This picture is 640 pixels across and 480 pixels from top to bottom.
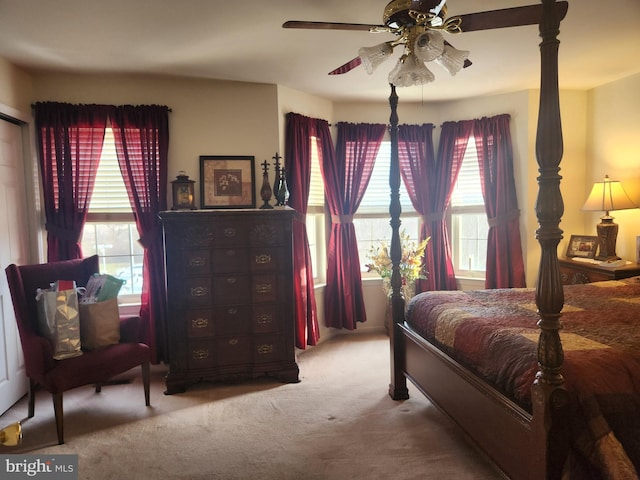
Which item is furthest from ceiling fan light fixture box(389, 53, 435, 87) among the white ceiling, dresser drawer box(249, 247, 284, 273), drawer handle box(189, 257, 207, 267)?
drawer handle box(189, 257, 207, 267)

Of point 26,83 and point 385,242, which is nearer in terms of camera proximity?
point 26,83

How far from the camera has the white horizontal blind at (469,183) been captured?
466 centimetres

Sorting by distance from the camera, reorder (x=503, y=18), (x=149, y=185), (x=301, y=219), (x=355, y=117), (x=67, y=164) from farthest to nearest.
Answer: (x=355, y=117)
(x=301, y=219)
(x=149, y=185)
(x=67, y=164)
(x=503, y=18)

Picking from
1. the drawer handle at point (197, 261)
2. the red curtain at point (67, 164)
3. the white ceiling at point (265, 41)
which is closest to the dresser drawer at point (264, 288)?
the drawer handle at point (197, 261)

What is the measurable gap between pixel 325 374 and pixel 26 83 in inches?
132

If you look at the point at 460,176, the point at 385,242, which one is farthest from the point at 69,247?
the point at 460,176

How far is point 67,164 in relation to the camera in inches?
139

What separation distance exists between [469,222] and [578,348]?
3119mm

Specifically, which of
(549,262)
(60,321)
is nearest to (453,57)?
(549,262)

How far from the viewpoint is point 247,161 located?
3867mm

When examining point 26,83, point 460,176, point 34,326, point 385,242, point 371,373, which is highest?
point 26,83

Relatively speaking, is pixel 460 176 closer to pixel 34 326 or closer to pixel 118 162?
pixel 118 162

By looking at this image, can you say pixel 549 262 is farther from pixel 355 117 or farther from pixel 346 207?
pixel 355 117

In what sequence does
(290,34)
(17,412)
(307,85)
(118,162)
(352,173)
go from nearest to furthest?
(290,34) → (17,412) → (118,162) → (307,85) → (352,173)
